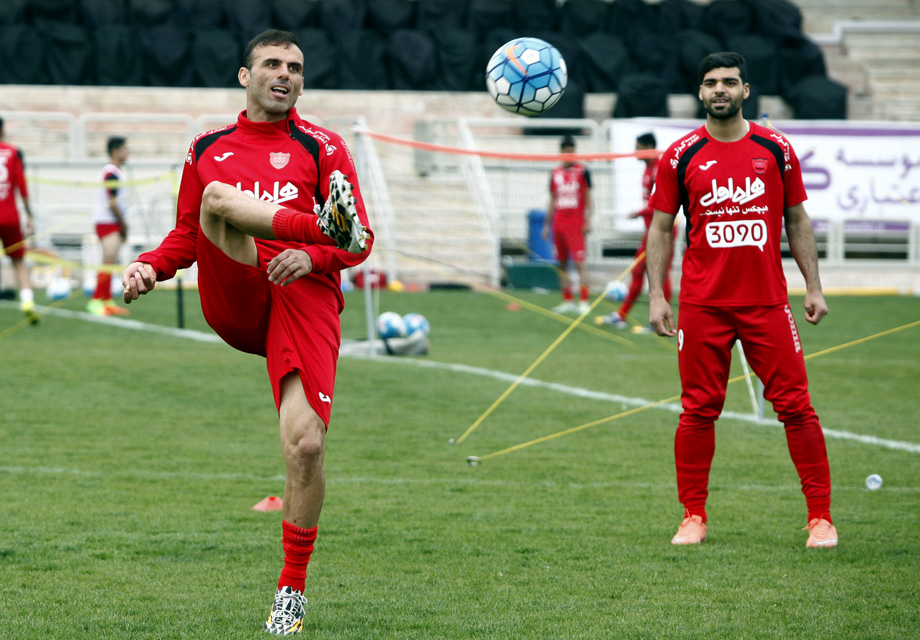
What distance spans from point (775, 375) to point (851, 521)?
3.03 ft

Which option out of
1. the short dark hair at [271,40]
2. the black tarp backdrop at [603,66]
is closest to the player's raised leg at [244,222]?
the short dark hair at [271,40]

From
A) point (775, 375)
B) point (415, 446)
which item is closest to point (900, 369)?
point (415, 446)

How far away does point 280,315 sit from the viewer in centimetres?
440

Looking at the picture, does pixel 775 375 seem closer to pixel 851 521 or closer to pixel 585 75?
pixel 851 521

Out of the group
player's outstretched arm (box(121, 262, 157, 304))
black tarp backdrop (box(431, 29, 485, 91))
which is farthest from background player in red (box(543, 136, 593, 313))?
player's outstretched arm (box(121, 262, 157, 304))

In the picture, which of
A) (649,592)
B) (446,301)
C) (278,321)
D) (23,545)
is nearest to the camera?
(278,321)

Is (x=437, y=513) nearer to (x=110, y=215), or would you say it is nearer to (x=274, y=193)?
(x=274, y=193)

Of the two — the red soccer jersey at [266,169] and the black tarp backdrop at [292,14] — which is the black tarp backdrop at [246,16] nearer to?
the black tarp backdrop at [292,14]

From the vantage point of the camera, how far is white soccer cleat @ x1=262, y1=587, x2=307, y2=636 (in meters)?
4.14

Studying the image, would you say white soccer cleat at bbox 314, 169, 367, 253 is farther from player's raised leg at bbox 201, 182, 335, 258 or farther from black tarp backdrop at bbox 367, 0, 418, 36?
black tarp backdrop at bbox 367, 0, 418, 36

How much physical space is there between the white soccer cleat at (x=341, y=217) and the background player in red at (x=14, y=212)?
11.2m

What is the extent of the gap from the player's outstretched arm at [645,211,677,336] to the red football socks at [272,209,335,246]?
83.8 inches

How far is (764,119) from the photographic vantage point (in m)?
8.03

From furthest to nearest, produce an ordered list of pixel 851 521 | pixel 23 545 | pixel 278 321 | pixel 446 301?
pixel 446 301, pixel 851 521, pixel 23 545, pixel 278 321
